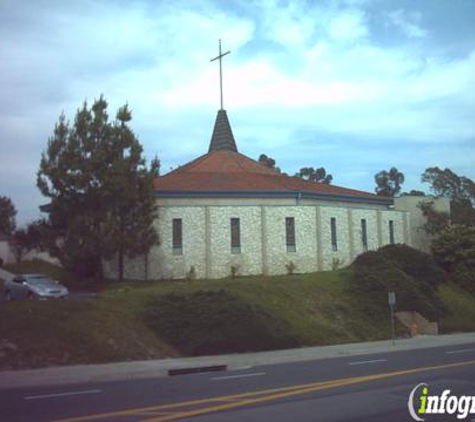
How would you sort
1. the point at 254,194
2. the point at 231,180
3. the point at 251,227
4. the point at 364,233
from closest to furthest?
1. the point at 251,227
2. the point at 254,194
3. the point at 231,180
4. the point at 364,233

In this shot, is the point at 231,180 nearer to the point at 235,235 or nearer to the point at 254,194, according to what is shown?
the point at 254,194

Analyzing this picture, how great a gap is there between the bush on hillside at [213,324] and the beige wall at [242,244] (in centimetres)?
1348

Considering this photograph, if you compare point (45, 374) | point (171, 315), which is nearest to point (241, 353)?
point (171, 315)

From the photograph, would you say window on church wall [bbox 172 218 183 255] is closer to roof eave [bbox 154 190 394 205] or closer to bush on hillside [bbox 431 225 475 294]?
roof eave [bbox 154 190 394 205]

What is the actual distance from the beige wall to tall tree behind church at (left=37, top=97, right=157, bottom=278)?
219 centimetres

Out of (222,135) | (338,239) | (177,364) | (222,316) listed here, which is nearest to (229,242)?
(338,239)

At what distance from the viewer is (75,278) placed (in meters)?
43.3

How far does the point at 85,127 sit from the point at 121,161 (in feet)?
11.4

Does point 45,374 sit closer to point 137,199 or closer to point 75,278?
Answer: point 137,199

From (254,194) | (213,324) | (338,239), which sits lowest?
(213,324)

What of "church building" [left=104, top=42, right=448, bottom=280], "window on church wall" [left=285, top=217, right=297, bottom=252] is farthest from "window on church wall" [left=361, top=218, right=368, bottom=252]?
"window on church wall" [left=285, top=217, right=297, bottom=252]

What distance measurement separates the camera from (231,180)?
4719cm

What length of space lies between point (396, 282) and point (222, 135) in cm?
2504

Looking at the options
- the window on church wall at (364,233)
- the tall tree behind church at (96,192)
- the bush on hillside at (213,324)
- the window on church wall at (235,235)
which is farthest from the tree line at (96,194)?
the window on church wall at (364,233)
